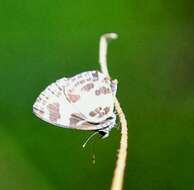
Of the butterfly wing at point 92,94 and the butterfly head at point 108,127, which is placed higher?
the butterfly wing at point 92,94

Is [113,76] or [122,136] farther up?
[113,76]

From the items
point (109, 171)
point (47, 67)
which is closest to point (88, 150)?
point (109, 171)

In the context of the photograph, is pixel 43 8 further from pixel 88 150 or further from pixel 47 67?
pixel 88 150

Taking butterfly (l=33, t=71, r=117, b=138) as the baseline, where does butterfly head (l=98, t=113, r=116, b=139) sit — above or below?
below
